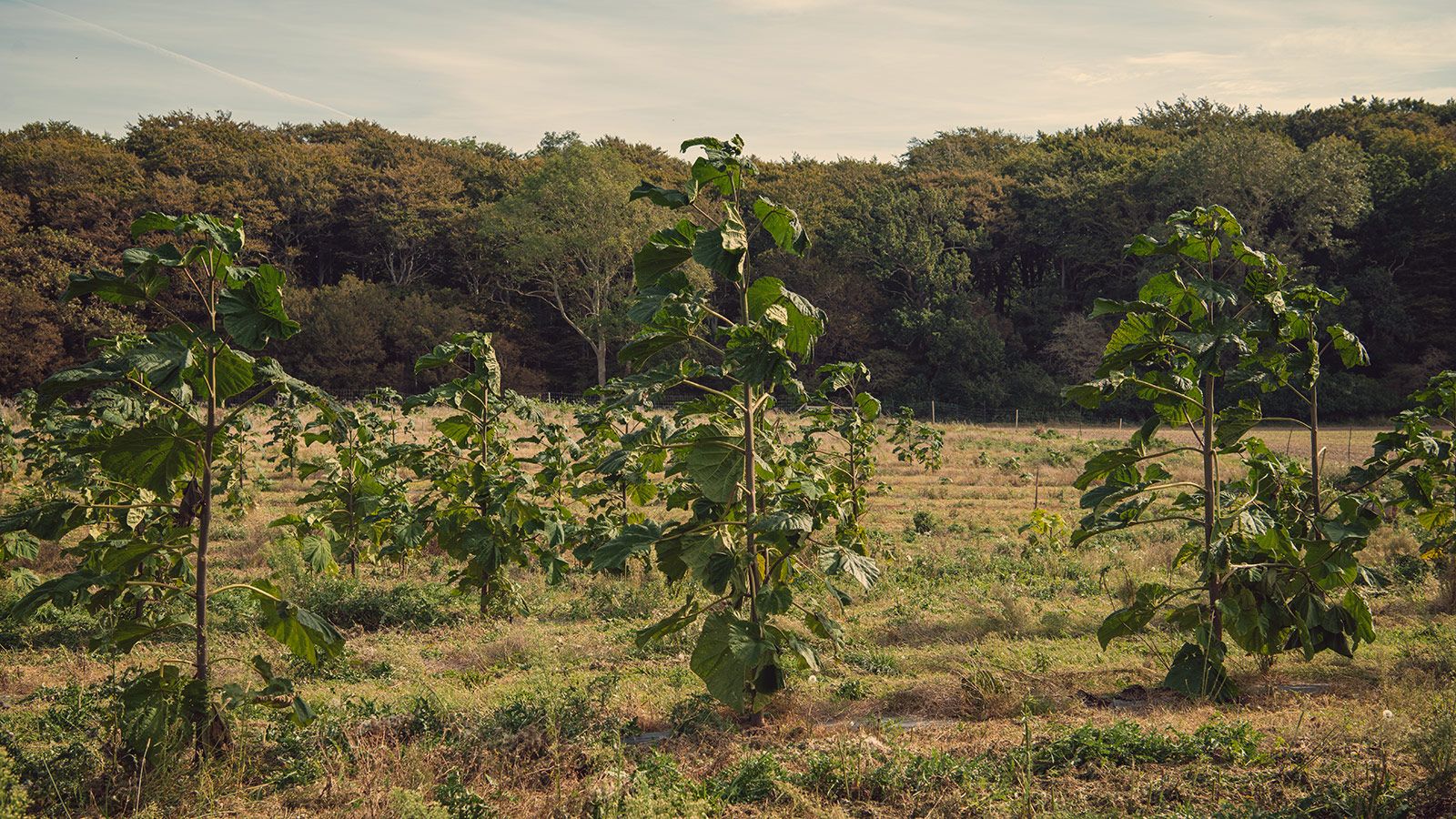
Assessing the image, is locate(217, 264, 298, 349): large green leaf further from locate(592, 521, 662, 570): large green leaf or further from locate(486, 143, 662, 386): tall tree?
locate(486, 143, 662, 386): tall tree

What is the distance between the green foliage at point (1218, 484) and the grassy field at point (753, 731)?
47cm

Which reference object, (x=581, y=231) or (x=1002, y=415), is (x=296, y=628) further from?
(x=1002, y=415)

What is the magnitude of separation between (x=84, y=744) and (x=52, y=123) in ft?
168

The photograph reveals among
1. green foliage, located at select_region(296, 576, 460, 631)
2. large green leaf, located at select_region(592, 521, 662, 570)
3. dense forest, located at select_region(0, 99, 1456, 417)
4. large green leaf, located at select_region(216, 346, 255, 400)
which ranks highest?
dense forest, located at select_region(0, 99, 1456, 417)

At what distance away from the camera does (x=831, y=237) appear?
45.4 meters

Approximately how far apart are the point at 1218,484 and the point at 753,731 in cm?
322

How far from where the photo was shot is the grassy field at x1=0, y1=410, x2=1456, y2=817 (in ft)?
14.1

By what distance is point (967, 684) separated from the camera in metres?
5.80

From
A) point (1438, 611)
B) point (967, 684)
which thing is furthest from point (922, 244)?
point (967, 684)

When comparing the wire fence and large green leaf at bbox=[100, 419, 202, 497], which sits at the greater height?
large green leaf at bbox=[100, 419, 202, 497]

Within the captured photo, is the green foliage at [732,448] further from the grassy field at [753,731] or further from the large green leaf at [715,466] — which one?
the grassy field at [753,731]

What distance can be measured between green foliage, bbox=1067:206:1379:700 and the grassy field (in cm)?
47

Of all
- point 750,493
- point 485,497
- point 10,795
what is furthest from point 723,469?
point 485,497

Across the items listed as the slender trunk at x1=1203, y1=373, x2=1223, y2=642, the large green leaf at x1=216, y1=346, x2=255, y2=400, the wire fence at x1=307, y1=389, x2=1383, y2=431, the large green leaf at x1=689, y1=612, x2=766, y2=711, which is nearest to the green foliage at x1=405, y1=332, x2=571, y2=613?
the large green leaf at x1=216, y1=346, x2=255, y2=400
